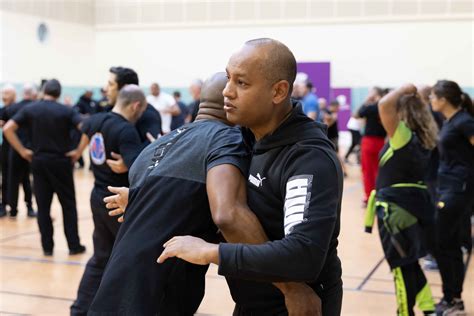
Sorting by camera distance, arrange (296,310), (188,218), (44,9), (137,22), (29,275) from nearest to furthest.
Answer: (296,310) < (188,218) < (29,275) < (44,9) < (137,22)

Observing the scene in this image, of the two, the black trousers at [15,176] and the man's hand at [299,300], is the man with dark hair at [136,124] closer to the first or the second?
the man's hand at [299,300]

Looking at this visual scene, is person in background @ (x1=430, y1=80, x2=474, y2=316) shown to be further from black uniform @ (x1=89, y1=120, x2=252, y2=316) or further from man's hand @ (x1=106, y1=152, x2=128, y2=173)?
black uniform @ (x1=89, y1=120, x2=252, y2=316)

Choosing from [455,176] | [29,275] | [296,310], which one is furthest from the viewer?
[29,275]

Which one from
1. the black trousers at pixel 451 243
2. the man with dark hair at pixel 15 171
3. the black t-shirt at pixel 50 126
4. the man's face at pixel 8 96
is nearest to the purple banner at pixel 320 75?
the man's face at pixel 8 96

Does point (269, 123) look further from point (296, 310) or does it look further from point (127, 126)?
point (127, 126)

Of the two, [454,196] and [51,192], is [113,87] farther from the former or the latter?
[454,196]

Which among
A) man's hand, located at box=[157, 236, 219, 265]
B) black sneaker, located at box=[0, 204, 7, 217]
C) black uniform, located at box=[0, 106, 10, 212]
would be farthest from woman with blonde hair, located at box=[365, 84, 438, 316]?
black uniform, located at box=[0, 106, 10, 212]

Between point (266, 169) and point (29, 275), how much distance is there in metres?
5.04

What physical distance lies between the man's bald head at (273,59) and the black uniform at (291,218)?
0.16 metres

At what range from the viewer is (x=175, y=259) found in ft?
7.93

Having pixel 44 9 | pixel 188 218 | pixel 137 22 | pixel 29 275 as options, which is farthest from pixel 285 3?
pixel 188 218

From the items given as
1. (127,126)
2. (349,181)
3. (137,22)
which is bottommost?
(349,181)

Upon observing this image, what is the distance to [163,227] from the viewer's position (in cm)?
237

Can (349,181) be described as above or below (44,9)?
below
